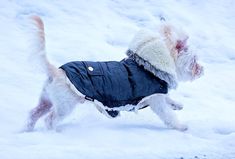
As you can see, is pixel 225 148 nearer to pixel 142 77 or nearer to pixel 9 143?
pixel 142 77

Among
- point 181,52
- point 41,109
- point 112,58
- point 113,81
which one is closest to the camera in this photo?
point 113,81

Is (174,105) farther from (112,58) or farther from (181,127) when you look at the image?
(112,58)

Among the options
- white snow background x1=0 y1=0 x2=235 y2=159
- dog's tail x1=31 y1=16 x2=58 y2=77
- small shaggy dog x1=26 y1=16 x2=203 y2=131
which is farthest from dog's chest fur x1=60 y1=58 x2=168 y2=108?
white snow background x1=0 y1=0 x2=235 y2=159

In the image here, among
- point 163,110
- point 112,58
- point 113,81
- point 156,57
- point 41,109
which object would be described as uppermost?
point 156,57

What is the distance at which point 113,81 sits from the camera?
4.02 m

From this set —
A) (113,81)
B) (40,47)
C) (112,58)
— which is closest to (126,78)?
(113,81)

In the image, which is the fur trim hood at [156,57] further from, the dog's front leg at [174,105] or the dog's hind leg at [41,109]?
the dog's hind leg at [41,109]

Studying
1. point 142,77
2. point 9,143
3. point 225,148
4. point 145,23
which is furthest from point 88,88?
point 145,23

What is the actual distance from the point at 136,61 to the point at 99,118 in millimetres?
606

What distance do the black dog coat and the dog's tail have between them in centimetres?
11

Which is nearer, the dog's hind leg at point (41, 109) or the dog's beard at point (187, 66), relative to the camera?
the dog's hind leg at point (41, 109)

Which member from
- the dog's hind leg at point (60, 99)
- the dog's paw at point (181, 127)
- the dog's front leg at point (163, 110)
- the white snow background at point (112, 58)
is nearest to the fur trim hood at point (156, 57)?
the dog's front leg at point (163, 110)

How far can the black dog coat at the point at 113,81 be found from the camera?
12.8ft

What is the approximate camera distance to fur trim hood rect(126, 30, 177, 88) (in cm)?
413
